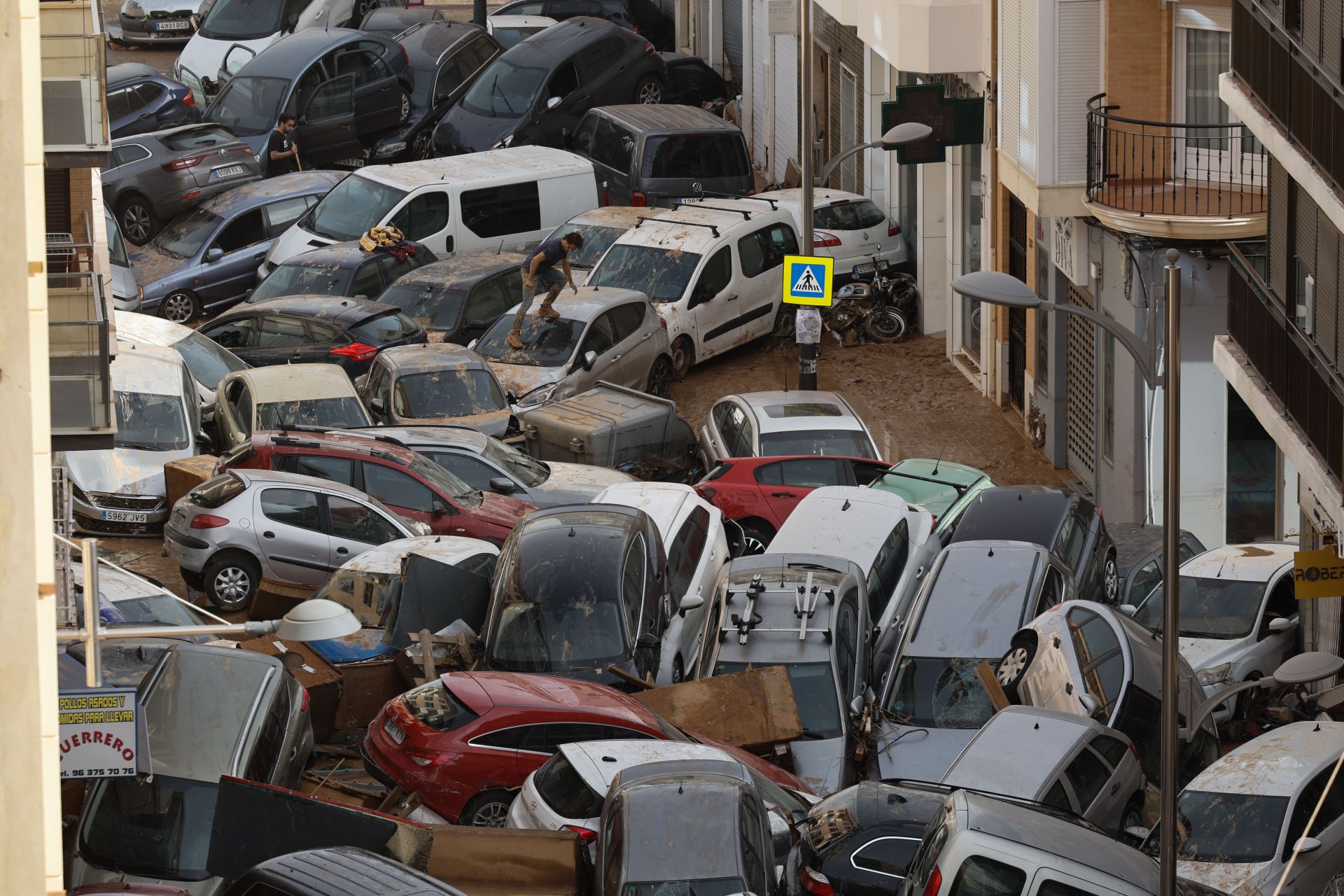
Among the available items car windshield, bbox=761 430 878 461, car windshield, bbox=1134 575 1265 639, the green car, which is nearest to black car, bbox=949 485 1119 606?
car windshield, bbox=1134 575 1265 639

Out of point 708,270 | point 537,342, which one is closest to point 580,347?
point 537,342

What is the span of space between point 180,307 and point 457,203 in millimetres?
4276

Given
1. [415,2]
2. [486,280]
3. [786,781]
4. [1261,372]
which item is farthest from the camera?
[415,2]

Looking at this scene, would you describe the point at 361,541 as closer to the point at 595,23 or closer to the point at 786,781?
the point at 786,781

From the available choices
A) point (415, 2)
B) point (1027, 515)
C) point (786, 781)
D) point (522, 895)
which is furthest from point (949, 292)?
point (415, 2)

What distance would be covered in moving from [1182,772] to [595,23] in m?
24.5

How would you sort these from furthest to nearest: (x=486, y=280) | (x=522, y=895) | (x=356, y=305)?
1. (x=486, y=280)
2. (x=356, y=305)
3. (x=522, y=895)

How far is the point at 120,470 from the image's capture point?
1941 centimetres

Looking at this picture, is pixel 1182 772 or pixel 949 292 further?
pixel 949 292

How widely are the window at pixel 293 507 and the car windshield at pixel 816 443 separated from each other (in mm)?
4855

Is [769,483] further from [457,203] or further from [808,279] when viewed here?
[457,203]

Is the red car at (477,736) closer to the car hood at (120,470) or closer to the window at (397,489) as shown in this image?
the window at (397,489)

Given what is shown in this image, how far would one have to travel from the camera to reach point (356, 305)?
24.0 meters

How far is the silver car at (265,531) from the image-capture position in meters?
17.6
